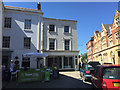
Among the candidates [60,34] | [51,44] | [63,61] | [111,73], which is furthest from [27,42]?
[111,73]

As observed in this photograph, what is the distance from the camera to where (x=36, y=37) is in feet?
61.3

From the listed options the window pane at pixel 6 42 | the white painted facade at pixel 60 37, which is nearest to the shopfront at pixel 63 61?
the white painted facade at pixel 60 37

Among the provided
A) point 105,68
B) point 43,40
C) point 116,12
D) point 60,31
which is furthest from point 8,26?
point 116,12

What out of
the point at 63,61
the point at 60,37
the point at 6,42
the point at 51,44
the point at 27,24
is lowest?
the point at 63,61

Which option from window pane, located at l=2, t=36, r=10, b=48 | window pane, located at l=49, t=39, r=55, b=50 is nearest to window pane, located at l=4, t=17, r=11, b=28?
window pane, located at l=2, t=36, r=10, b=48

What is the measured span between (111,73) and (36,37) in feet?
50.7

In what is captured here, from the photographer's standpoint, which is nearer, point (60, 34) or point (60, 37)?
point (60, 37)

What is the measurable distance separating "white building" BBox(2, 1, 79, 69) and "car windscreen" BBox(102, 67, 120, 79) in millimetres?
12944

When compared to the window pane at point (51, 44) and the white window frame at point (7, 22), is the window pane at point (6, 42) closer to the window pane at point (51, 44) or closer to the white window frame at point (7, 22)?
the white window frame at point (7, 22)

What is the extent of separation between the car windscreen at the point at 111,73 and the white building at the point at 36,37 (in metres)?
12.9

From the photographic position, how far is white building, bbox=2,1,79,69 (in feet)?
57.0

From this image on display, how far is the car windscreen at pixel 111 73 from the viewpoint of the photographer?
4547mm

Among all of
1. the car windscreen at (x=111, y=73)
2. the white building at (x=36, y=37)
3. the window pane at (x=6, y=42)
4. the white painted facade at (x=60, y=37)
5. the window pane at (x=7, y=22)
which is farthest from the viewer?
the white painted facade at (x=60, y=37)

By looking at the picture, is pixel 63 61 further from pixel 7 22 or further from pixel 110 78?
pixel 110 78
